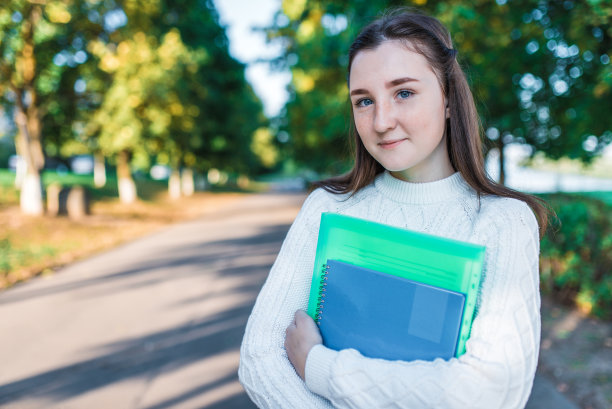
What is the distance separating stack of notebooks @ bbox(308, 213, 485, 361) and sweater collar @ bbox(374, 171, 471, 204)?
26 cm

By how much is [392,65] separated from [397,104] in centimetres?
11

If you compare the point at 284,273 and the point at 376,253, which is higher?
the point at 376,253

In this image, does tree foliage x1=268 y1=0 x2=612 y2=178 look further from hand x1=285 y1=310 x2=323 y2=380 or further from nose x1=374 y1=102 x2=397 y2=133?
hand x1=285 y1=310 x2=323 y2=380

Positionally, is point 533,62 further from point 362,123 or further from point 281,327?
point 281,327

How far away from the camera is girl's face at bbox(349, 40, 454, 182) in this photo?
1.32 m

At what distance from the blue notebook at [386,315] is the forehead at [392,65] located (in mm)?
528

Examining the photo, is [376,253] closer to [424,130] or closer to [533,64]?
[424,130]

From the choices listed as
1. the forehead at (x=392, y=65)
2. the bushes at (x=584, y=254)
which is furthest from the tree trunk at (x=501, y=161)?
the forehead at (x=392, y=65)

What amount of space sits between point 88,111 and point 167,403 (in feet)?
43.7

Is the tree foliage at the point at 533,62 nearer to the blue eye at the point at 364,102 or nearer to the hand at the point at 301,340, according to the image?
the blue eye at the point at 364,102

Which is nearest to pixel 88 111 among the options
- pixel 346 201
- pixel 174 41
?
pixel 174 41

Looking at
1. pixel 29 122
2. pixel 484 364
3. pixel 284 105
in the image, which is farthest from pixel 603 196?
pixel 284 105

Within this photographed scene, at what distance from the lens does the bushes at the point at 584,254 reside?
486 cm

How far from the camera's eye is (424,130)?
4.42 feet
